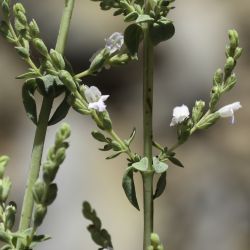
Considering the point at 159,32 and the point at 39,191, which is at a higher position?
the point at 159,32

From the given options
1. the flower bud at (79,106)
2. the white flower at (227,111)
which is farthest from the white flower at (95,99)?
the white flower at (227,111)

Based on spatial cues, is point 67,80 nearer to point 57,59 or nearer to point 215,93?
point 57,59

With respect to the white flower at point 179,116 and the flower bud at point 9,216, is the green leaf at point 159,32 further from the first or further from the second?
the flower bud at point 9,216

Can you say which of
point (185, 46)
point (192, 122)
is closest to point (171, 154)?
point (192, 122)

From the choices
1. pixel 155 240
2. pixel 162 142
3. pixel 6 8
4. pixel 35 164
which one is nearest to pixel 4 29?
pixel 6 8

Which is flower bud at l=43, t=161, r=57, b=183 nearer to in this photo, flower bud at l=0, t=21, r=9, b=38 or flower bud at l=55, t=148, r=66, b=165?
flower bud at l=55, t=148, r=66, b=165

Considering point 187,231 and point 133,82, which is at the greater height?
point 133,82

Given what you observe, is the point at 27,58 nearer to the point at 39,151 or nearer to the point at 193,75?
the point at 39,151
